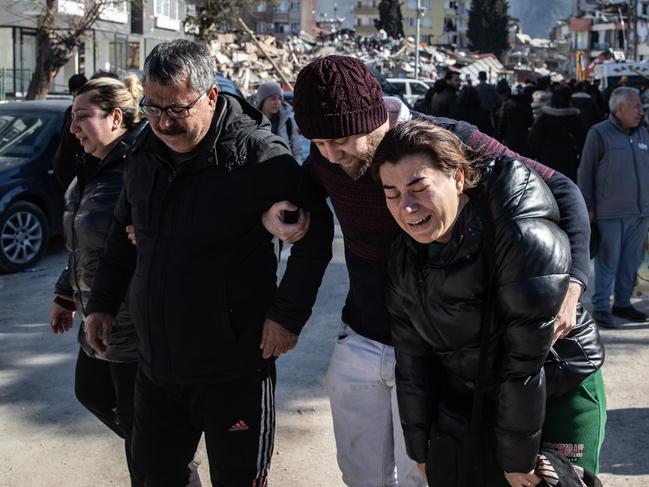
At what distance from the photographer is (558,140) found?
8.98 metres

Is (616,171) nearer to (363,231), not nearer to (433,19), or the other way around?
(363,231)

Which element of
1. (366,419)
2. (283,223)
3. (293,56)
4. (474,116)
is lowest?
(366,419)

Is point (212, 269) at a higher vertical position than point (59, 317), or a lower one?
higher

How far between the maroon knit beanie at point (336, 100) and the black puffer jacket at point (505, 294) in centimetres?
43

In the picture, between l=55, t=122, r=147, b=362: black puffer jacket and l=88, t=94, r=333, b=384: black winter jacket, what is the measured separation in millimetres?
388

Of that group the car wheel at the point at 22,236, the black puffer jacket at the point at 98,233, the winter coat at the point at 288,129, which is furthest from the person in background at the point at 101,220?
the winter coat at the point at 288,129

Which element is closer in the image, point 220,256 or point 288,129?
point 220,256

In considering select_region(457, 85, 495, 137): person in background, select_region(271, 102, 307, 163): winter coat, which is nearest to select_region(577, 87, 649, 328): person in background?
select_region(271, 102, 307, 163): winter coat

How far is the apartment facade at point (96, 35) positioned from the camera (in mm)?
25578

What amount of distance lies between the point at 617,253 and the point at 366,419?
4.20 m

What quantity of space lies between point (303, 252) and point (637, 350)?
12.8 feet

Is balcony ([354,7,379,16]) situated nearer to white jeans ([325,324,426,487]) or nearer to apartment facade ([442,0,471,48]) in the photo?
apartment facade ([442,0,471,48])

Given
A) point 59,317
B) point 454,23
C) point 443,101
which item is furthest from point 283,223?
point 454,23

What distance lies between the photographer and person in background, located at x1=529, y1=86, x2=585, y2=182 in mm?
8922
